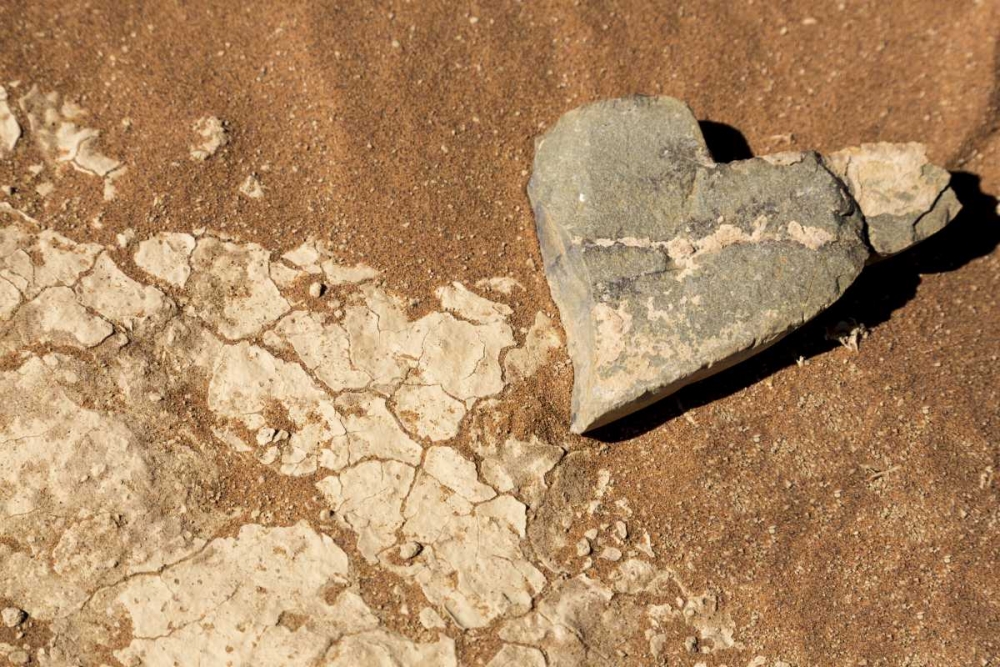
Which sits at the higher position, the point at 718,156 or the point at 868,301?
the point at 718,156

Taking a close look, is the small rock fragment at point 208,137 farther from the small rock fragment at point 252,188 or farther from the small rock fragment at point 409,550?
the small rock fragment at point 409,550

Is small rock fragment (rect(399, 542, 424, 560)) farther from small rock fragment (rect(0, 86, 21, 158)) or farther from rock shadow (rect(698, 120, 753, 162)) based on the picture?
small rock fragment (rect(0, 86, 21, 158))

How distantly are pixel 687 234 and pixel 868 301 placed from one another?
75 centimetres

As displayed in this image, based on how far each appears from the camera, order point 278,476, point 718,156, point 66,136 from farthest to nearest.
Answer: point 718,156 < point 66,136 < point 278,476

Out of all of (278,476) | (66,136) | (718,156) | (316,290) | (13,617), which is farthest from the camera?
(718,156)

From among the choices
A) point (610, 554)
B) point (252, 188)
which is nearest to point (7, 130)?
point (252, 188)

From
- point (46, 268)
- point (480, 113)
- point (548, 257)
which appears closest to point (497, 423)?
point (548, 257)

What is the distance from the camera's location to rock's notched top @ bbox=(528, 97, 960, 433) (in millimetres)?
1877

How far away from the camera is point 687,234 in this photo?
6.39 feet

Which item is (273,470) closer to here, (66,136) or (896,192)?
(66,136)

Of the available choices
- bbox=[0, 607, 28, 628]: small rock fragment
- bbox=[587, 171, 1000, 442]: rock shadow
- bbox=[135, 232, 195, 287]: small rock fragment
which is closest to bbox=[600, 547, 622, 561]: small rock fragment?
bbox=[587, 171, 1000, 442]: rock shadow

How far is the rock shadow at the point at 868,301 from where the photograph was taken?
7.02 feet

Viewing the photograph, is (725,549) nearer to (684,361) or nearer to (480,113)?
(684,361)

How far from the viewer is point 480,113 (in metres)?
2.34
